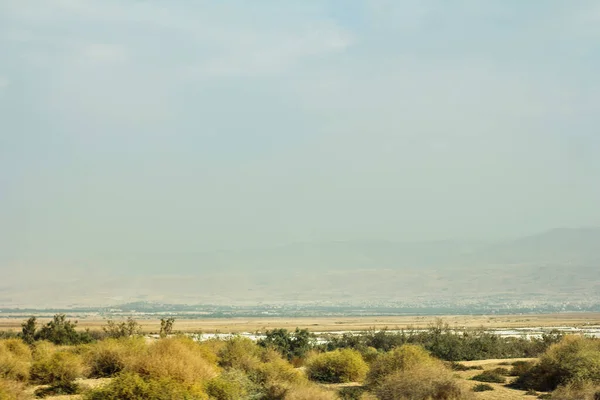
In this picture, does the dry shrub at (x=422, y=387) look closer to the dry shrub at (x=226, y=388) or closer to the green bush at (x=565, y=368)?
the dry shrub at (x=226, y=388)

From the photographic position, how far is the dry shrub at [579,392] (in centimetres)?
2533

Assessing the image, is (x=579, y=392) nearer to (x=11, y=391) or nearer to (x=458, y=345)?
(x=11, y=391)

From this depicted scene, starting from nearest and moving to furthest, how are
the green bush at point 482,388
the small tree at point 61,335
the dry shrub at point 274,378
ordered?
the dry shrub at point 274,378, the green bush at point 482,388, the small tree at point 61,335

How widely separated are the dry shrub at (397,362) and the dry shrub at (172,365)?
26.4ft

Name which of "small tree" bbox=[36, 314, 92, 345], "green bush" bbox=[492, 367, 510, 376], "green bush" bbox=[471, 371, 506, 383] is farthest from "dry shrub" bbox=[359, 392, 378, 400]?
"small tree" bbox=[36, 314, 92, 345]

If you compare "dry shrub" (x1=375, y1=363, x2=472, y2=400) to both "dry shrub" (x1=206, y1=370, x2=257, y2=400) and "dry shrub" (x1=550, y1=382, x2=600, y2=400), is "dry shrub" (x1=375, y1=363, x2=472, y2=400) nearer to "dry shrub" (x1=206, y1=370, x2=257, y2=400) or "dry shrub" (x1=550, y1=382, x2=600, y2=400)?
"dry shrub" (x1=550, y1=382, x2=600, y2=400)

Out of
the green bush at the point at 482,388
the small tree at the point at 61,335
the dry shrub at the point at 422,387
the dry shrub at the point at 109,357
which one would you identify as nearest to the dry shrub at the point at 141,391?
the dry shrub at the point at 422,387

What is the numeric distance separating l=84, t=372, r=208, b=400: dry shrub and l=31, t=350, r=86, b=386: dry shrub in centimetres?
877

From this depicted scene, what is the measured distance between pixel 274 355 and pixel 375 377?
352 inches

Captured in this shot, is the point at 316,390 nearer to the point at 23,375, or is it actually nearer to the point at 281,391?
the point at 281,391

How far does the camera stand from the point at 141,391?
19.9m

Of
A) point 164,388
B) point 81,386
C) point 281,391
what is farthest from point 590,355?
point 81,386

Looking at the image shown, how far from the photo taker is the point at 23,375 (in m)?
29.4

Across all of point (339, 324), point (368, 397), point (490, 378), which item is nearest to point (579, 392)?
point (368, 397)
